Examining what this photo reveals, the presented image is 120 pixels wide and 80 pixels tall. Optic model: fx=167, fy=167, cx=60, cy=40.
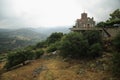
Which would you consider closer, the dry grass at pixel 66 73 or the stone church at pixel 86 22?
the dry grass at pixel 66 73

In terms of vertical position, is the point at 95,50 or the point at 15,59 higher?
the point at 95,50

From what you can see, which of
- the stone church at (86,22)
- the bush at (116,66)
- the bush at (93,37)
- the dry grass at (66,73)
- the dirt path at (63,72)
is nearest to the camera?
the bush at (116,66)

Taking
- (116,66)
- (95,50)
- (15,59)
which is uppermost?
(95,50)

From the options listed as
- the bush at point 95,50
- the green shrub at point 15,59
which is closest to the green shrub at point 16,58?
the green shrub at point 15,59

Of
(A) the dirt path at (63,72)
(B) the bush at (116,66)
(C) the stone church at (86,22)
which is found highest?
(C) the stone church at (86,22)

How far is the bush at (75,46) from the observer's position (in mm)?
46031

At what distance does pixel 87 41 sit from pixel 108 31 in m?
10.1

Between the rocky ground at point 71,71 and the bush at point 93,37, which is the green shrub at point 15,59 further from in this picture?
the bush at point 93,37

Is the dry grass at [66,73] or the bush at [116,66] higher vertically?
the bush at [116,66]

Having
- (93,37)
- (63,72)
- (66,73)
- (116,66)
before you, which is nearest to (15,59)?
(63,72)

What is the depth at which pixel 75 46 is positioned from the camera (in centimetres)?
4656

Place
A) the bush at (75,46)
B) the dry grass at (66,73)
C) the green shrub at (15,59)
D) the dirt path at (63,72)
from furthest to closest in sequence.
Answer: the green shrub at (15,59)
the bush at (75,46)
the dirt path at (63,72)
the dry grass at (66,73)

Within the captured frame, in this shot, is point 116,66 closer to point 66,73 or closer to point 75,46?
point 66,73

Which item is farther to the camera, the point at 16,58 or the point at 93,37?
the point at 16,58
